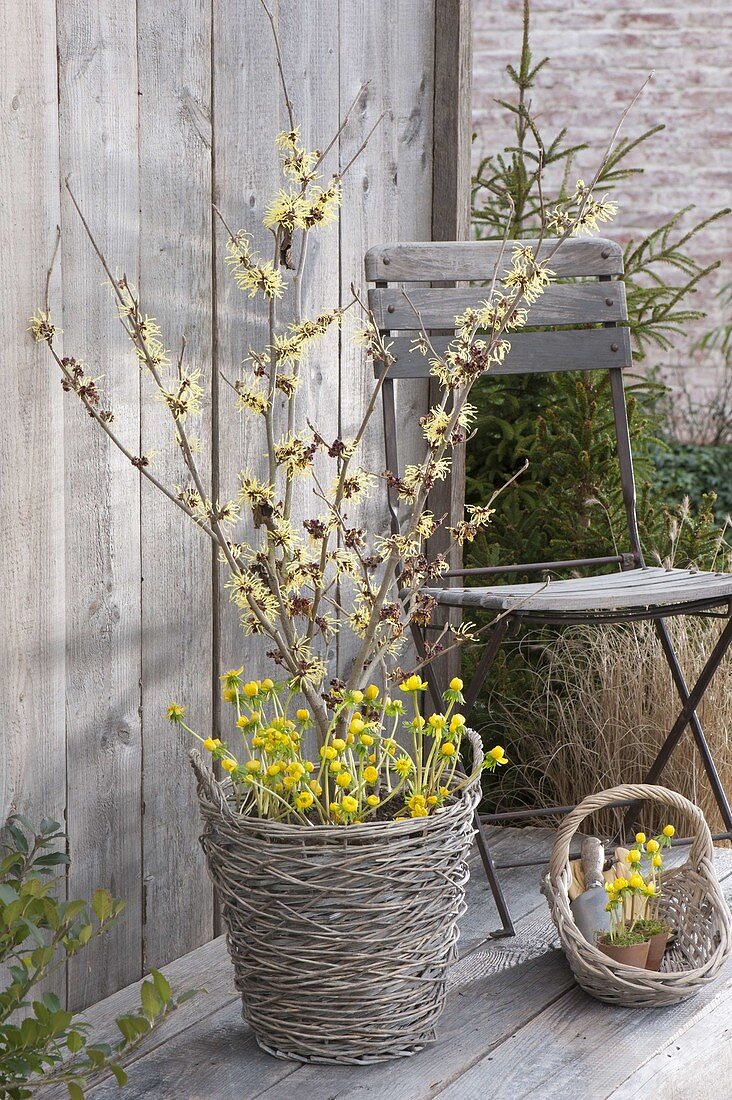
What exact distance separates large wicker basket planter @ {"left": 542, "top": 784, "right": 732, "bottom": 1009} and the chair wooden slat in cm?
27

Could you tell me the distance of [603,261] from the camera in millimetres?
2371

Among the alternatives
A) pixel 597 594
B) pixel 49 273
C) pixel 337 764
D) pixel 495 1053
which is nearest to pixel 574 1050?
pixel 495 1053

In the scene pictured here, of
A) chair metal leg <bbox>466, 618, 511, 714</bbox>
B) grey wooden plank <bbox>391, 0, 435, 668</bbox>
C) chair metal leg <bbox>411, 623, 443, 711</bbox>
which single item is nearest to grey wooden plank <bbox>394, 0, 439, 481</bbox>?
grey wooden plank <bbox>391, 0, 435, 668</bbox>

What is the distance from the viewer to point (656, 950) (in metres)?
1.83

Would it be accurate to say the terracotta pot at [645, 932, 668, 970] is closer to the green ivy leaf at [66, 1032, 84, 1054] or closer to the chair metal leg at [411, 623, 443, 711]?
the chair metal leg at [411, 623, 443, 711]

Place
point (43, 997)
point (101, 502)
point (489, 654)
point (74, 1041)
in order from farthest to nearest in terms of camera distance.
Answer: point (489, 654) < point (101, 502) < point (43, 997) < point (74, 1041)

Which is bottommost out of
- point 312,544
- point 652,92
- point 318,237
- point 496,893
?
point 496,893

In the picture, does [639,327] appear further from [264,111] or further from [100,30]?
[100,30]

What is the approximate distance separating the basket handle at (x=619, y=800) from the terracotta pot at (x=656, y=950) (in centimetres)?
13

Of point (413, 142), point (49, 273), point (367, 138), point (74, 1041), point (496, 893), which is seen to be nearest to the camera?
point (74, 1041)

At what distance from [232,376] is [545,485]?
1.23 metres

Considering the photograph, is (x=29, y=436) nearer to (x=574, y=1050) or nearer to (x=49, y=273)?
(x=49, y=273)

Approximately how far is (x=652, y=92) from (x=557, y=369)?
3643 millimetres

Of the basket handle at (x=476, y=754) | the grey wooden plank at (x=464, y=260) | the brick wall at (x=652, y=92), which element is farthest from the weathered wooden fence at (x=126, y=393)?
the brick wall at (x=652, y=92)
